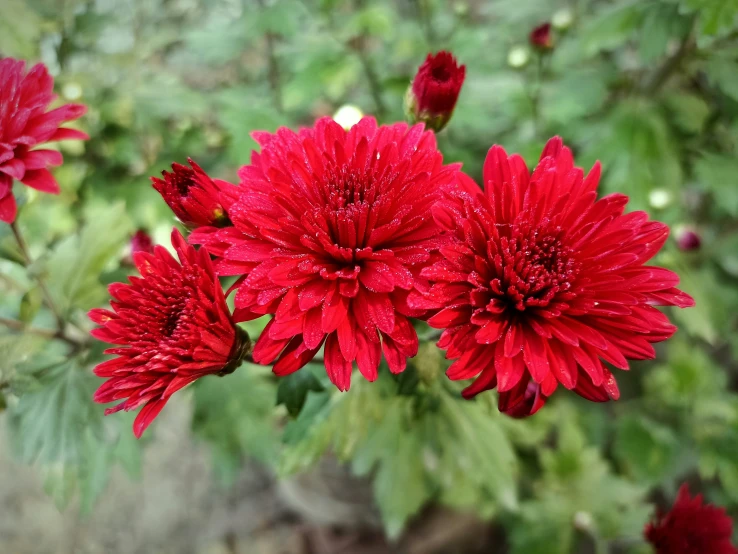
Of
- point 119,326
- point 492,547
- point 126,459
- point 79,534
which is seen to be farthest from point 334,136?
point 79,534

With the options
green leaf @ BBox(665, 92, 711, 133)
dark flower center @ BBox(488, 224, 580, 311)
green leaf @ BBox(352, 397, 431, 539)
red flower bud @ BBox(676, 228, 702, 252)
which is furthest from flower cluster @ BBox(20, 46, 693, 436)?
green leaf @ BBox(665, 92, 711, 133)

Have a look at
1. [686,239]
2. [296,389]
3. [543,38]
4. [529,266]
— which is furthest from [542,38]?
[296,389]

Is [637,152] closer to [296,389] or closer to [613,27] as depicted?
[613,27]

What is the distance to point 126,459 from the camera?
3.27ft

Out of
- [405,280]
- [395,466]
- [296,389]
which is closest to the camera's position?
[405,280]

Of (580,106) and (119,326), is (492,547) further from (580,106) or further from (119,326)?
(119,326)

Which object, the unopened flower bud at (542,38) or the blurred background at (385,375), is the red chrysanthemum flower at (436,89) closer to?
the blurred background at (385,375)

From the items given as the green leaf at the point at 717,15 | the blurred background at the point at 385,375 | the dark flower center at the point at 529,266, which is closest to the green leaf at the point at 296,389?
the blurred background at the point at 385,375

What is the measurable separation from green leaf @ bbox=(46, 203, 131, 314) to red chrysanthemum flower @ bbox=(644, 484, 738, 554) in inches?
37.0

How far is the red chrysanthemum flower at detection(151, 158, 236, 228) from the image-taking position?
0.53 metres

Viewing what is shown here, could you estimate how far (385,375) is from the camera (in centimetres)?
65

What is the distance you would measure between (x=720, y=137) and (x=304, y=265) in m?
1.23

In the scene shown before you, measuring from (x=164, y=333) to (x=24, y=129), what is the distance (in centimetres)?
34

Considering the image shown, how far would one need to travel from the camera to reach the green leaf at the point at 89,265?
2.75ft
